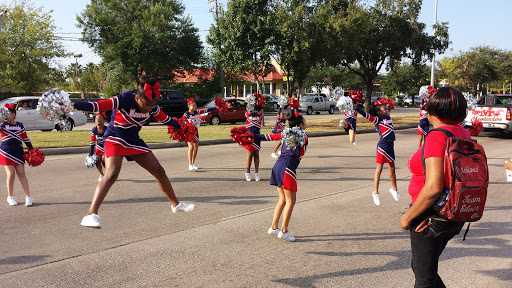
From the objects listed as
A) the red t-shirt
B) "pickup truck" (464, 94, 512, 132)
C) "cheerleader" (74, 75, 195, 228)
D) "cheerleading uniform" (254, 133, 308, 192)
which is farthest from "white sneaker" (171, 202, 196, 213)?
"pickup truck" (464, 94, 512, 132)

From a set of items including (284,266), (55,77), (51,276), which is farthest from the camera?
(55,77)

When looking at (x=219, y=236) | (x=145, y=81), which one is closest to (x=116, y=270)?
(x=219, y=236)

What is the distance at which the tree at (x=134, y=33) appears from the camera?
32.5 m

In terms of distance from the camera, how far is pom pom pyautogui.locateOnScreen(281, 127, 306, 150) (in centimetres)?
494

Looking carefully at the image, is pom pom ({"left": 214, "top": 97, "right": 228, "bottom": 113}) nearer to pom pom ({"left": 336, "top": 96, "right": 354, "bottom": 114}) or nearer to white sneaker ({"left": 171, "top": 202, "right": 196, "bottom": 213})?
pom pom ({"left": 336, "top": 96, "right": 354, "bottom": 114})

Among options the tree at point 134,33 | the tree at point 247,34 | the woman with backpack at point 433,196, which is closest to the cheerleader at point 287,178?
the woman with backpack at point 433,196

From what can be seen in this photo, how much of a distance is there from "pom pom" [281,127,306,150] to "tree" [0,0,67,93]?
29447 mm

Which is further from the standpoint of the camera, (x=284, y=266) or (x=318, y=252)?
(x=318, y=252)

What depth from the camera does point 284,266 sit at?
14.2ft

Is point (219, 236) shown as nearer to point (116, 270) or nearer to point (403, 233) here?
point (116, 270)

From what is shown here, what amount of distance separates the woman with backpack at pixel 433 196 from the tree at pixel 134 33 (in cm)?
3175

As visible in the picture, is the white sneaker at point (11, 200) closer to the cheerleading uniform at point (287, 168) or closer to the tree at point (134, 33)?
the cheerleading uniform at point (287, 168)

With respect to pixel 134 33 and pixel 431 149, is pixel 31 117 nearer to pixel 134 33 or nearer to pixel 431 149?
pixel 134 33

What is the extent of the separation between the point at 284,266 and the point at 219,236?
1193 millimetres
